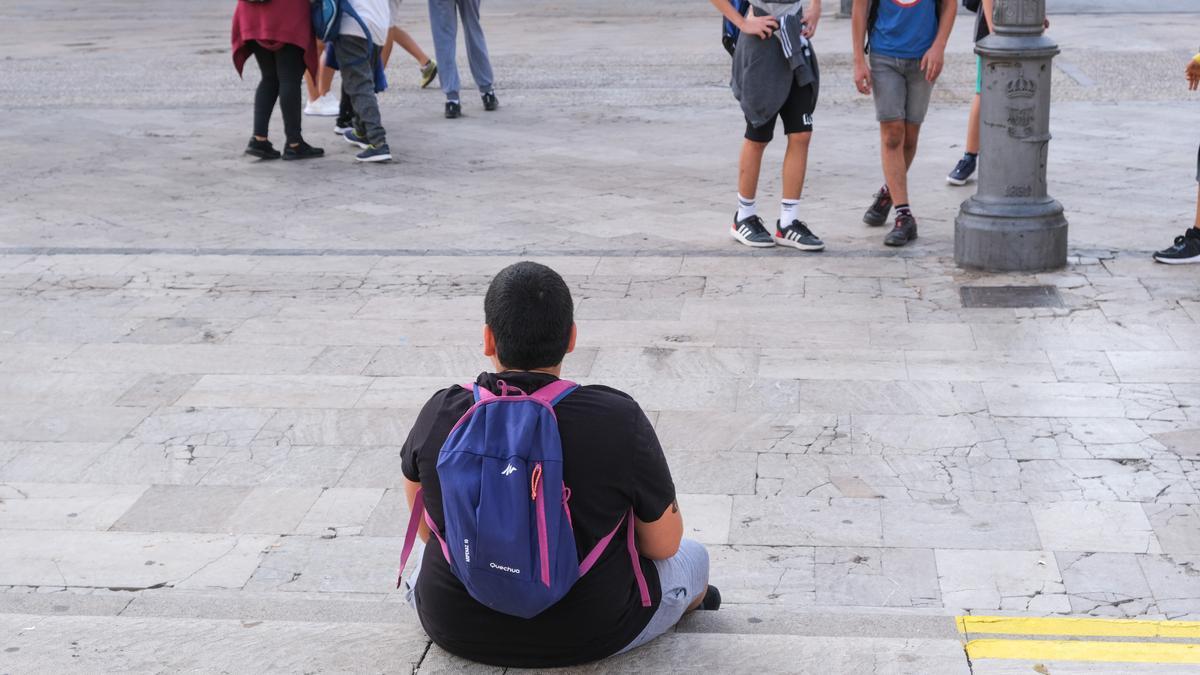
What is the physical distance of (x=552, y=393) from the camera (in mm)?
3014

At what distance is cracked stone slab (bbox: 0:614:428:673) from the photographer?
10.2 ft

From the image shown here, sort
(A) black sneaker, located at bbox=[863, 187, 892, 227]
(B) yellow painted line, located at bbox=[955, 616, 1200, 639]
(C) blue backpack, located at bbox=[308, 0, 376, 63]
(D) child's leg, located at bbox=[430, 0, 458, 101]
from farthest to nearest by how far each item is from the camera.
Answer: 1. (D) child's leg, located at bbox=[430, 0, 458, 101]
2. (C) blue backpack, located at bbox=[308, 0, 376, 63]
3. (A) black sneaker, located at bbox=[863, 187, 892, 227]
4. (B) yellow painted line, located at bbox=[955, 616, 1200, 639]

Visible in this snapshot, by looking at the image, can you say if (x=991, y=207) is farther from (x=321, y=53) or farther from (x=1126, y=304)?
(x=321, y=53)

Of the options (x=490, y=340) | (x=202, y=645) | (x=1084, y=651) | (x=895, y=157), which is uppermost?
(x=490, y=340)

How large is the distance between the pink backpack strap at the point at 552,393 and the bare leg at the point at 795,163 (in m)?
4.26

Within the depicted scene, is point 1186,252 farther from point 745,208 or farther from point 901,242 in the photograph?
point 745,208

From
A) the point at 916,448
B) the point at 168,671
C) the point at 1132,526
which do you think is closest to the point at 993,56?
the point at 916,448

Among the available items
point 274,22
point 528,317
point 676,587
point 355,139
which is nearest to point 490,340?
point 528,317

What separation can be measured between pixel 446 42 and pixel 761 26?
196 inches

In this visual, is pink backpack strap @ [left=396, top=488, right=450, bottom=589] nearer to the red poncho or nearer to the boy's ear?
the boy's ear

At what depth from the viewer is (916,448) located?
15.4 feet

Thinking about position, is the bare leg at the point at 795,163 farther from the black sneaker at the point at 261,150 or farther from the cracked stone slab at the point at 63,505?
the black sneaker at the point at 261,150

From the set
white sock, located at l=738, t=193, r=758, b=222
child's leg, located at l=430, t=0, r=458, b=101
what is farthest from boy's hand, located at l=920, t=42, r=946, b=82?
child's leg, located at l=430, t=0, r=458, b=101

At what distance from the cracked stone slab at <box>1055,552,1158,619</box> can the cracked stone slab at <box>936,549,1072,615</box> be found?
0.03m
